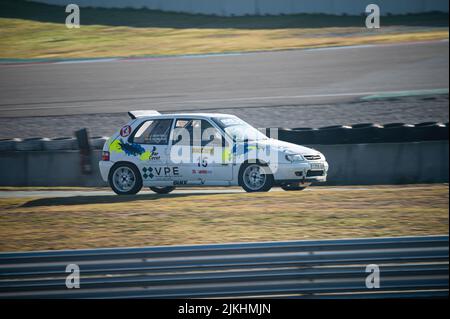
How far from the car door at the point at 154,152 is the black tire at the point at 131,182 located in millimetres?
110

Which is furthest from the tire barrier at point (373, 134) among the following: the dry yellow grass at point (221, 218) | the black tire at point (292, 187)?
the dry yellow grass at point (221, 218)

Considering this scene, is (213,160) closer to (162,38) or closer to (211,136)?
(211,136)

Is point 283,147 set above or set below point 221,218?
above

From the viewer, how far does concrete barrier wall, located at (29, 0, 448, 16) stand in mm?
34894

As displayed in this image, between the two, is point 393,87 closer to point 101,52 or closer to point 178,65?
point 178,65

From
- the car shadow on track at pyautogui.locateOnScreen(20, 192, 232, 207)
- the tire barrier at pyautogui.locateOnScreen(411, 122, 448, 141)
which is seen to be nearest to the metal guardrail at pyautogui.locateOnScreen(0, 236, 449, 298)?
the car shadow on track at pyautogui.locateOnScreen(20, 192, 232, 207)

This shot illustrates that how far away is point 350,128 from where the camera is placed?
49.5 ft

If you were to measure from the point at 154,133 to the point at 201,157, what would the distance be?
3.44 feet

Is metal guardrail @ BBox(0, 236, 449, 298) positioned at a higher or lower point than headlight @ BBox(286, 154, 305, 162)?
lower

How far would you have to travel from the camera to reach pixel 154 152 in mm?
13734

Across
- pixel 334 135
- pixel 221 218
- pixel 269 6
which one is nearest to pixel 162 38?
pixel 269 6

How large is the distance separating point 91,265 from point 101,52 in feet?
77.8

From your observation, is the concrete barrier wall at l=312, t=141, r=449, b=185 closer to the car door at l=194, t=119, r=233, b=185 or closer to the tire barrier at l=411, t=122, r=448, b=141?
the tire barrier at l=411, t=122, r=448, b=141

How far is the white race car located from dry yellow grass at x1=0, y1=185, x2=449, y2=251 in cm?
35
